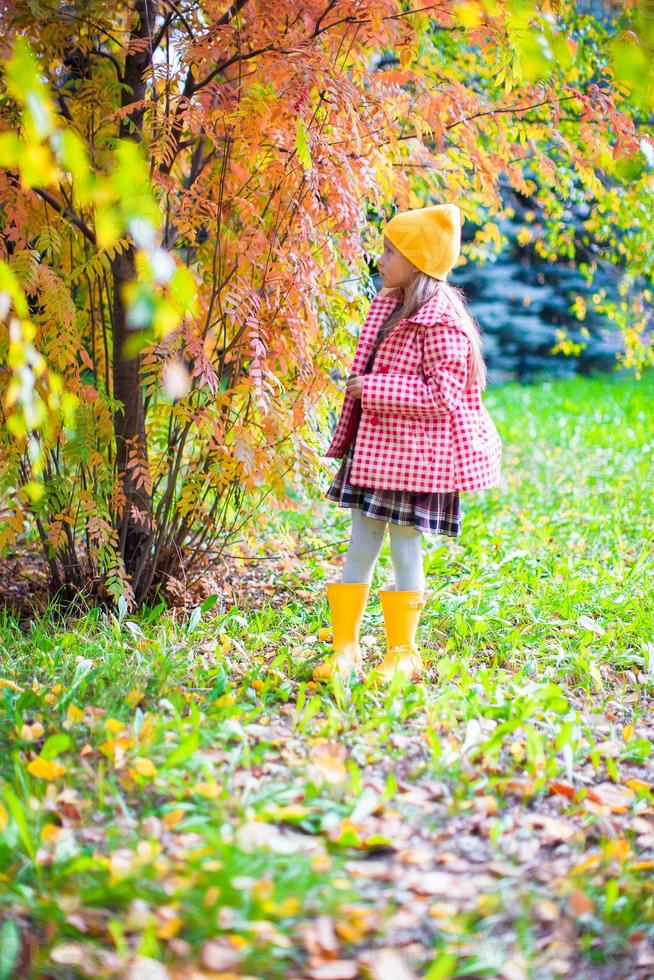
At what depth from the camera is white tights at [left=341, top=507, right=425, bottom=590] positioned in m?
2.61

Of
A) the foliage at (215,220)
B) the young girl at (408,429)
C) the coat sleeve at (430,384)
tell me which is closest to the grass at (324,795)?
the young girl at (408,429)

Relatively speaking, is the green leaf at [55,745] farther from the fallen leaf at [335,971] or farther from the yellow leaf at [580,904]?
the yellow leaf at [580,904]

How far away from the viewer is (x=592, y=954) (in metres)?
1.50

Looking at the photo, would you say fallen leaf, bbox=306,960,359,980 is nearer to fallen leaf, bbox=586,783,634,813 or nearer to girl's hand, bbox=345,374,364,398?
fallen leaf, bbox=586,783,634,813

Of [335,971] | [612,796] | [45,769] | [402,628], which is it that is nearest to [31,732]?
[45,769]

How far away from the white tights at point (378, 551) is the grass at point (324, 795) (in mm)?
305

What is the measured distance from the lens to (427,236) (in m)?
2.46

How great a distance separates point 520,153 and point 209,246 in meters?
1.32

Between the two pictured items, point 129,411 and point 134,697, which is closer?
point 134,697

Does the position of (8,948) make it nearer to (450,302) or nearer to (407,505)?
(407,505)

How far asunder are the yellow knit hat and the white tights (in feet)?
2.51

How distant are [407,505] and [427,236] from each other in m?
0.78

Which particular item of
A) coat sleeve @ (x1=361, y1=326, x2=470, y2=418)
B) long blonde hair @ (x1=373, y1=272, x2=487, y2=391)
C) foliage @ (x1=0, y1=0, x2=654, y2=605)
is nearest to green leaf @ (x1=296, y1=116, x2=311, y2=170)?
foliage @ (x1=0, y1=0, x2=654, y2=605)

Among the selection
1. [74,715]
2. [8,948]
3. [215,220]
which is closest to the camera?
[8,948]
